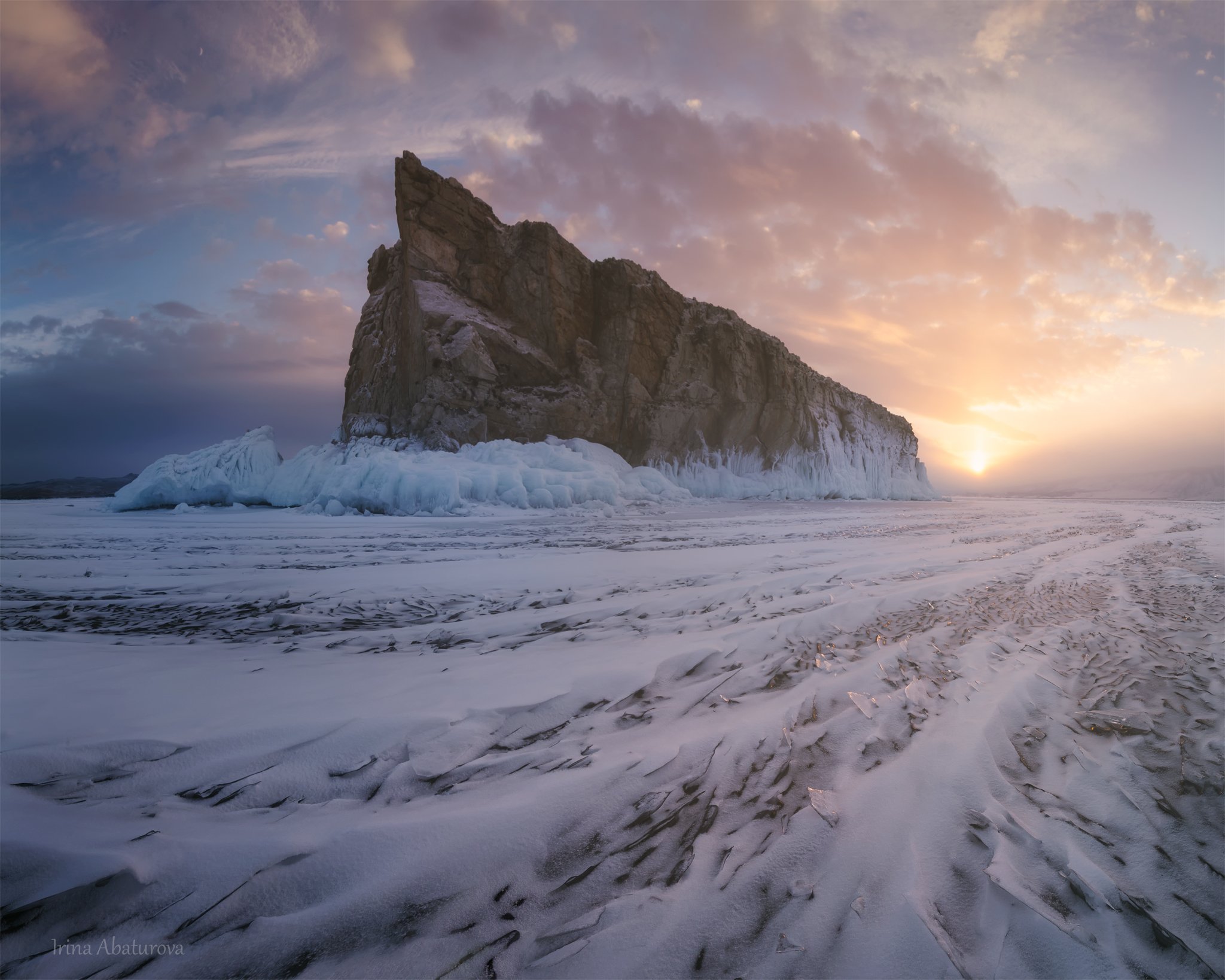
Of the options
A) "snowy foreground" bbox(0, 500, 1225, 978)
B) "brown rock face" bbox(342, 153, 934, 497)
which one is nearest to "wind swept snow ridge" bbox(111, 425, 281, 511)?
"brown rock face" bbox(342, 153, 934, 497)

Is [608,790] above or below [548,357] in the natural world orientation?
below

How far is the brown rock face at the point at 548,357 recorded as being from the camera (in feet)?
66.6

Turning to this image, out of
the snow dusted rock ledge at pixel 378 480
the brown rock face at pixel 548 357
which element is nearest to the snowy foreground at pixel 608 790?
the snow dusted rock ledge at pixel 378 480

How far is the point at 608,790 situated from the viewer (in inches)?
42.7

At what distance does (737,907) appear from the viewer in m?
0.81

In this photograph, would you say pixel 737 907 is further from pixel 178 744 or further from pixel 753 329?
pixel 753 329

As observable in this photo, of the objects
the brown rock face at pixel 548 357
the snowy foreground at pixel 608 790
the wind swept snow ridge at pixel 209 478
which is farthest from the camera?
the brown rock face at pixel 548 357

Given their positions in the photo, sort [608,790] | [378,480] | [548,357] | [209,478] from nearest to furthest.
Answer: [608,790]
[378,480]
[209,478]
[548,357]

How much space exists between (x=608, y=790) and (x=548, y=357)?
23.3 m

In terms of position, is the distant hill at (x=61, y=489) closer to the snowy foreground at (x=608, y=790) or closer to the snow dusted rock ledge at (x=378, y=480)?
the snow dusted rock ledge at (x=378, y=480)

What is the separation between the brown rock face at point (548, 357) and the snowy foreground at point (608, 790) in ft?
58.1

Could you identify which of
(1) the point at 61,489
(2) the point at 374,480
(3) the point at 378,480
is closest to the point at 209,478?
(2) the point at 374,480

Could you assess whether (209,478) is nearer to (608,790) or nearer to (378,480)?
(378,480)

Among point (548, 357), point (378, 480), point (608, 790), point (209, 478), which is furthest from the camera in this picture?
point (548, 357)
